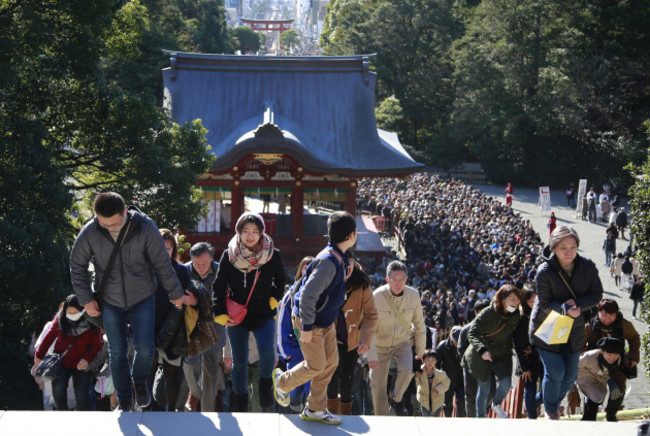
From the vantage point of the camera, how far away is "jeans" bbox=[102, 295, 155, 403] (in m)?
4.79

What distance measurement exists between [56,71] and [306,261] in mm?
6528

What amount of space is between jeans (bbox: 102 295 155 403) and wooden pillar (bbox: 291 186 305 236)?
622 inches

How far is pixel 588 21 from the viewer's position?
32.4 meters

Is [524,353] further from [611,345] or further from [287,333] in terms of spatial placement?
[287,333]

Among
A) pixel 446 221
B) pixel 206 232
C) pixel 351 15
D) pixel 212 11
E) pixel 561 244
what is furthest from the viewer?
pixel 212 11

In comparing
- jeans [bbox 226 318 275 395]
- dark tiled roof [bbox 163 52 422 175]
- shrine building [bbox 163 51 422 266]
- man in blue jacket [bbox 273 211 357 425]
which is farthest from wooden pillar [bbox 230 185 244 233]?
man in blue jacket [bbox 273 211 357 425]

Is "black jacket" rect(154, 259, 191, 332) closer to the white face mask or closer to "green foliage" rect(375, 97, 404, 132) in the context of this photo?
the white face mask

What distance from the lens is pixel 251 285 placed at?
505 cm

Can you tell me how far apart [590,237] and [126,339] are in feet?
73.9

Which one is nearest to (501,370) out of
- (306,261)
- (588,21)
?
(306,261)

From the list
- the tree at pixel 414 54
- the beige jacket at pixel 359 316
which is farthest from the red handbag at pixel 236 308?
the tree at pixel 414 54

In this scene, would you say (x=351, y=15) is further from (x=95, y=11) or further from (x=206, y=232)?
(x=95, y=11)

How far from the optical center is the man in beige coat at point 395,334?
19.4ft

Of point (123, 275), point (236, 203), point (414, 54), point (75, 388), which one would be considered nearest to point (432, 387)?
point (75, 388)
